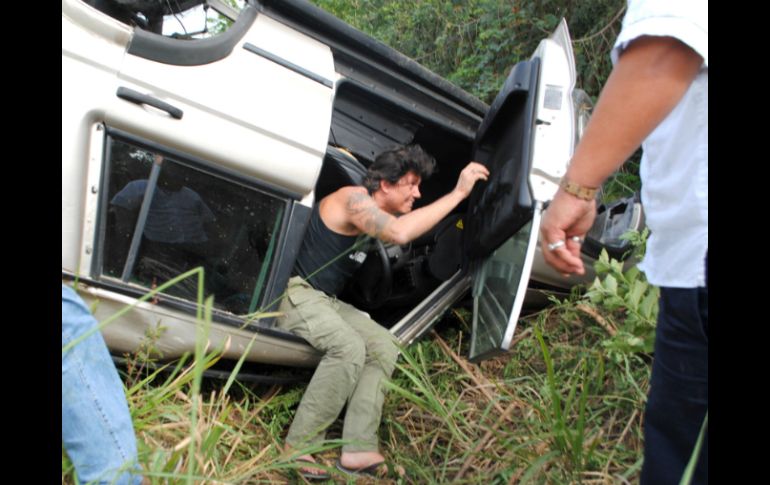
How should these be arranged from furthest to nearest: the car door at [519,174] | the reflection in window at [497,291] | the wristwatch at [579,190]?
the reflection in window at [497,291] → the car door at [519,174] → the wristwatch at [579,190]

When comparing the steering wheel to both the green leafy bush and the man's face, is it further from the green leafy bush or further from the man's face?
the green leafy bush

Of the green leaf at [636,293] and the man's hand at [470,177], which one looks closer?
the green leaf at [636,293]

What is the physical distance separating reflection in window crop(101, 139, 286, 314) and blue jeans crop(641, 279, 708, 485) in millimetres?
1547

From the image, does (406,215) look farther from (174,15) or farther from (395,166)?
(174,15)

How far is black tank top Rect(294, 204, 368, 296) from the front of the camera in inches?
122

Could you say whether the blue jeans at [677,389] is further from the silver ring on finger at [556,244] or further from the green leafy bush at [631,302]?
the green leafy bush at [631,302]

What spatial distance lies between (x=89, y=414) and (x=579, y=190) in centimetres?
120

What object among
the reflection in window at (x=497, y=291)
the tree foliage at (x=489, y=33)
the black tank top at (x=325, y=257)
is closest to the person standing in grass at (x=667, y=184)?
the reflection in window at (x=497, y=291)

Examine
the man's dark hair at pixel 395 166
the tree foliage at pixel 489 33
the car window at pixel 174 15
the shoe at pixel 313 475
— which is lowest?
the shoe at pixel 313 475

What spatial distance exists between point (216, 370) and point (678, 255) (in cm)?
199

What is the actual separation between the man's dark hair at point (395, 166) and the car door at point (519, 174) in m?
0.43

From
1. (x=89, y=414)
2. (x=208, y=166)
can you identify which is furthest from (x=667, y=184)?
(x=208, y=166)

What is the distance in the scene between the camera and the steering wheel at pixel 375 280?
10.6 ft
